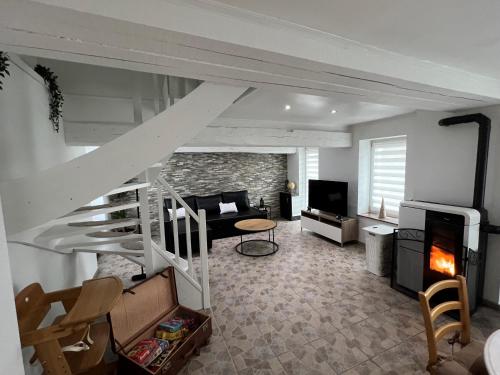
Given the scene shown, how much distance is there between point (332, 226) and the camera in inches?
180

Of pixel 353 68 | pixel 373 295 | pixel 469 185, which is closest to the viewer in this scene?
pixel 353 68

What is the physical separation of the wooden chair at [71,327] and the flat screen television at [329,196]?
4012 mm

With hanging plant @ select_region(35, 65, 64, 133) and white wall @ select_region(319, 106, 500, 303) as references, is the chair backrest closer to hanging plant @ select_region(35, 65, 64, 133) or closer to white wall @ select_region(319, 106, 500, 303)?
white wall @ select_region(319, 106, 500, 303)

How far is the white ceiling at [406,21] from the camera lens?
946mm

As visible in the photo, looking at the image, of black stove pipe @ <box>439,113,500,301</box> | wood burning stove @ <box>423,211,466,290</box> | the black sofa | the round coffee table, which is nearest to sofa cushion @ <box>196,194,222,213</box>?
the black sofa

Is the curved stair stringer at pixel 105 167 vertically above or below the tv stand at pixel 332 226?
above

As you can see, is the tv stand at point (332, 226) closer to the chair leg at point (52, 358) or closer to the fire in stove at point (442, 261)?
the fire in stove at point (442, 261)

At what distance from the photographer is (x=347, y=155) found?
179 inches

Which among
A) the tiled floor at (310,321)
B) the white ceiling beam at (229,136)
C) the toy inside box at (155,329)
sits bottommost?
the tiled floor at (310,321)

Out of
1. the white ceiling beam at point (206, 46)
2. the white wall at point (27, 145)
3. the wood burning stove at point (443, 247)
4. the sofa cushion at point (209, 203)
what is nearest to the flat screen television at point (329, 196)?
the wood burning stove at point (443, 247)

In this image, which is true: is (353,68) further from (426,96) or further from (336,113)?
(336,113)

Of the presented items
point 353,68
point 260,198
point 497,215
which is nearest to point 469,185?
point 497,215

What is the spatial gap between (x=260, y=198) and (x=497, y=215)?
492cm

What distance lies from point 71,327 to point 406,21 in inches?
86.0
